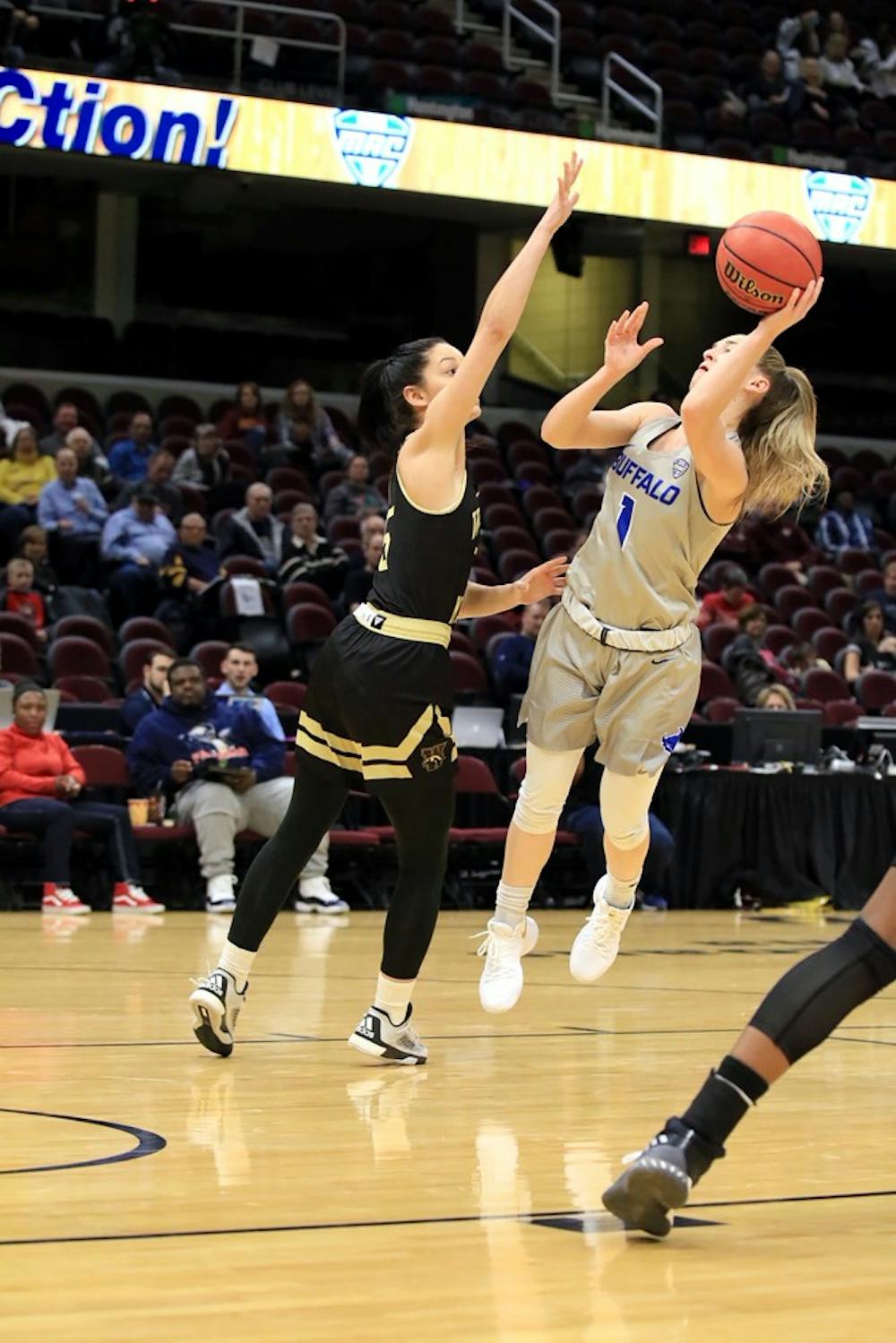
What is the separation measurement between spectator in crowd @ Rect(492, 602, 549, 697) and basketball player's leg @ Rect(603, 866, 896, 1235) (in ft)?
33.2

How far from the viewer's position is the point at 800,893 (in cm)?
1278

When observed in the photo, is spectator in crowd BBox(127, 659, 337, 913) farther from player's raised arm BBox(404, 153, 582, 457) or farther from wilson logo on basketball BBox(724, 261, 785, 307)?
wilson logo on basketball BBox(724, 261, 785, 307)

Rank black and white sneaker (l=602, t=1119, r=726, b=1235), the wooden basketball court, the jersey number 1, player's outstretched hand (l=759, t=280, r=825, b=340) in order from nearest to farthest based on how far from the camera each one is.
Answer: the wooden basketball court → black and white sneaker (l=602, t=1119, r=726, b=1235) → player's outstretched hand (l=759, t=280, r=825, b=340) → the jersey number 1

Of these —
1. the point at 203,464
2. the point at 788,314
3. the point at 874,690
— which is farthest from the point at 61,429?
the point at 788,314

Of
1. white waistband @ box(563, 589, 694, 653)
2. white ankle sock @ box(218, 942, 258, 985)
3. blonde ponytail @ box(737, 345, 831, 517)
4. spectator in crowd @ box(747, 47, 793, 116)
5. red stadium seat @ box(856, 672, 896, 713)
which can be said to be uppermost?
spectator in crowd @ box(747, 47, 793, 116)

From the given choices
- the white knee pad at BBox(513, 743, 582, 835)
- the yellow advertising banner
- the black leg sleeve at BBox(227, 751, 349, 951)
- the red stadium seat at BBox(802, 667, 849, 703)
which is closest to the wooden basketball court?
the black leg sleeve at BBox(227, 751, 349, 951)

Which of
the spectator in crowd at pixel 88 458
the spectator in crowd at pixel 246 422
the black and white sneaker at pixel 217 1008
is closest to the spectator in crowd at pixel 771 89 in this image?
the spectator in crowd at pixel 246 422

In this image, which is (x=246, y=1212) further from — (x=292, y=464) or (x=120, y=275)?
(x=120, y=275)

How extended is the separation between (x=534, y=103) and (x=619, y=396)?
5007 mm

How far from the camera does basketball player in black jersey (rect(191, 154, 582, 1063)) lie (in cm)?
495

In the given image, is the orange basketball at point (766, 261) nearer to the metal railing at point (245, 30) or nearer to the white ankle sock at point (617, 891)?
the white ankle sock at point (617, 891)

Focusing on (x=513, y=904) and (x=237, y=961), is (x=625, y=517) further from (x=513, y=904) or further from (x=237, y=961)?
(x=237, y=961)

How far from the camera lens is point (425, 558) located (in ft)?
16.3

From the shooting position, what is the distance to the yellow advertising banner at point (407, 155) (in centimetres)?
1664
